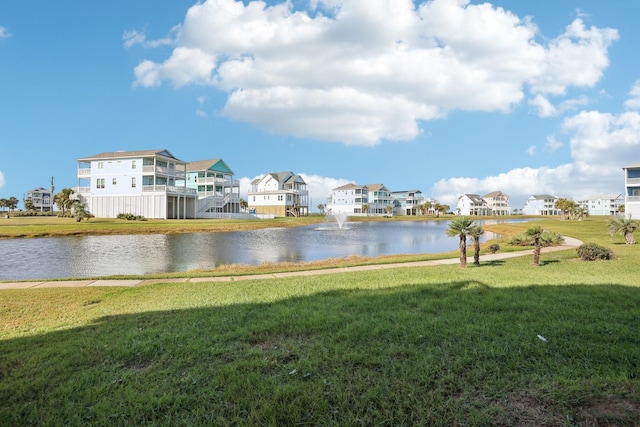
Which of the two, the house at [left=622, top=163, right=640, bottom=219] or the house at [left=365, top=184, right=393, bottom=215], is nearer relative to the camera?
the house at [left=622, top=163, right=640, bottom=219]

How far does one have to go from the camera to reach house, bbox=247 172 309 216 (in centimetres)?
9044

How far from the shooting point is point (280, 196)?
299 ft

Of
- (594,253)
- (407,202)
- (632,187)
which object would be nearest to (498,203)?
(407,202)

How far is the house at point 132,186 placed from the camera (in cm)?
5631

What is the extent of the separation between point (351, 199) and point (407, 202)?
75.4 feet

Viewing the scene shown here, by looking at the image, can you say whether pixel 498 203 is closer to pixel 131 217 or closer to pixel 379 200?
pixel 379 200

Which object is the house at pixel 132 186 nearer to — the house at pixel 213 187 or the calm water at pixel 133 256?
the house at pixel 213 187

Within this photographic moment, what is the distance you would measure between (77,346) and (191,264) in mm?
13924

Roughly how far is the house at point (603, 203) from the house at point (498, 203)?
22888mm

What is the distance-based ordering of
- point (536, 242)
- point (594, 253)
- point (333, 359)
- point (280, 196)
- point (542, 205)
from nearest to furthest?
point (333, 359)
point (536, 242)
point (594, 253)
point (280, 196)
point (542, 205)

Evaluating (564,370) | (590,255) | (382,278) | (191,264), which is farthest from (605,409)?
(191,264)

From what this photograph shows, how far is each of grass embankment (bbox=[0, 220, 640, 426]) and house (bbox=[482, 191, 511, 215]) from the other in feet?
481

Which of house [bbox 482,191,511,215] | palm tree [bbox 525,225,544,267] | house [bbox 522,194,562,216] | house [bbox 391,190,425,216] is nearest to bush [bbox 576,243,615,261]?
palm tree [bbox 525,225,544,267]

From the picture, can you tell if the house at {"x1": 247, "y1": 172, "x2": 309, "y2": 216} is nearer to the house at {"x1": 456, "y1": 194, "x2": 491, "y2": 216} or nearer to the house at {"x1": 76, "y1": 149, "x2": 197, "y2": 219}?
the house at {"x1": 76, "y1": 149, "x2": 197, "y2": 219}
